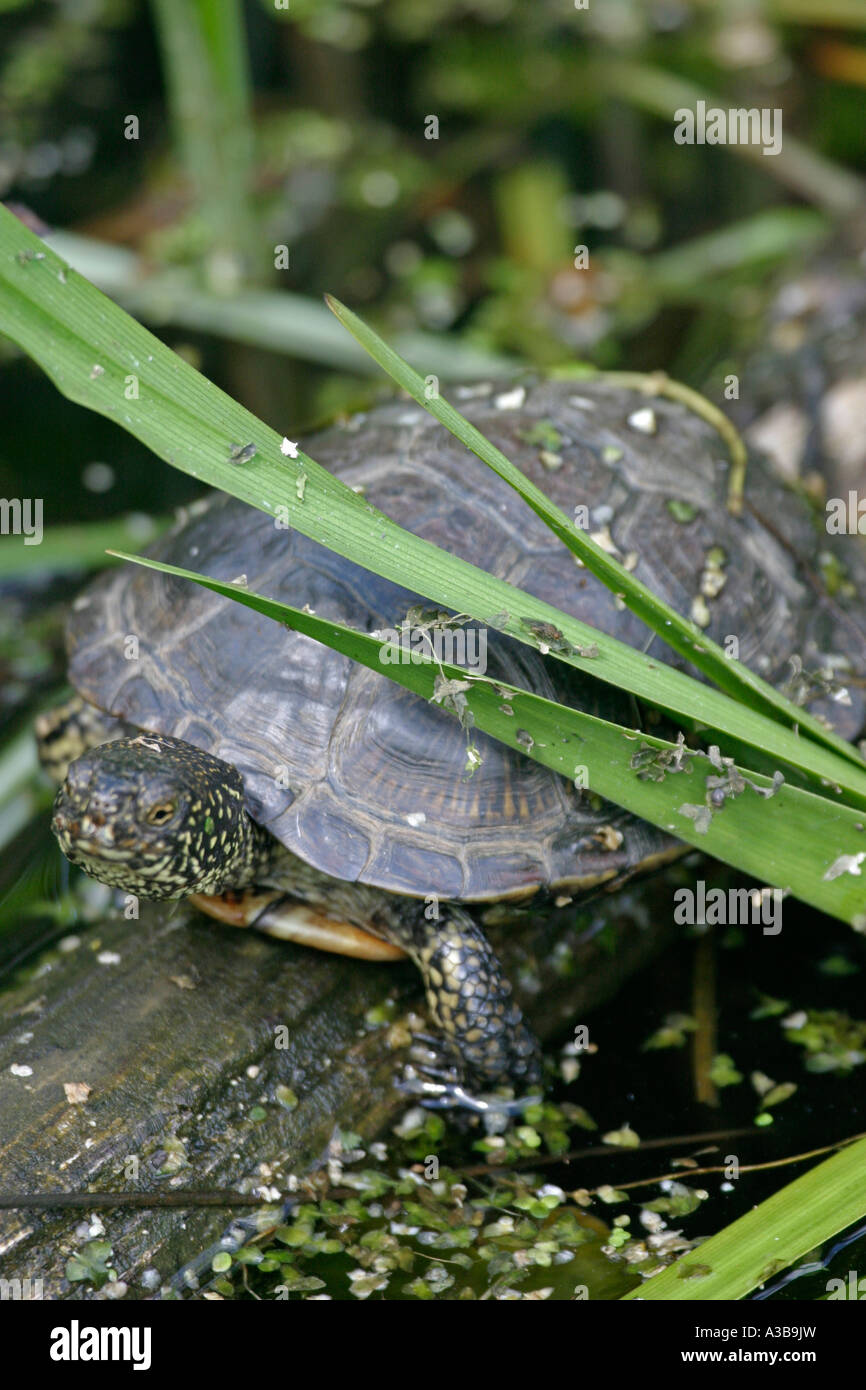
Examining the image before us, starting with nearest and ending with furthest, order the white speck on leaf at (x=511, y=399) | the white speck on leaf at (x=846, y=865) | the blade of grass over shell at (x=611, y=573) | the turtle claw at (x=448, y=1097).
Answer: the blade of grass over shell at (x=611, y=573) → the white speck on leaf at (x=846, y=865) → the turtle claw at (x=448, y=1097) → the white speck on leaf at (x=511, y=399)

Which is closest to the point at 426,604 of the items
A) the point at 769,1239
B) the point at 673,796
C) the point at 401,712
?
the point at 401,712

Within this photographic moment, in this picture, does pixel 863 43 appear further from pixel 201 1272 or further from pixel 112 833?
pixel 201 1272

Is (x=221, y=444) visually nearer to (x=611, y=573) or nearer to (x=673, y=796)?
(x=611, y=573)

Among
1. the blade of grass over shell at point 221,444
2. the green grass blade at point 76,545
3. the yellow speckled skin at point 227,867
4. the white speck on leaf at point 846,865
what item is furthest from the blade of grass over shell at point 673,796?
the green grass blade at point 76,545

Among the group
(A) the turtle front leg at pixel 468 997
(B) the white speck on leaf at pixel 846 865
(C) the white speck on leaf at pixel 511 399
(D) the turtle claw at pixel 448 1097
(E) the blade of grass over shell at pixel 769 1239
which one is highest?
(C) the white speck on leaf at pixel 511 399

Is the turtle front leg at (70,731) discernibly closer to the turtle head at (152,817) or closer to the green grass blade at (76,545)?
the turtle head at (152,817)
